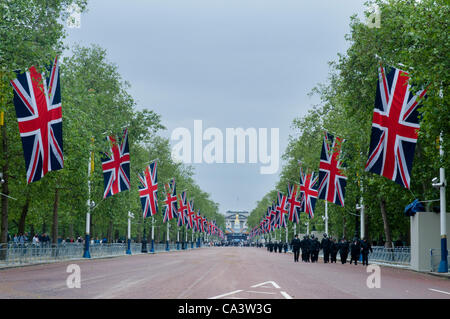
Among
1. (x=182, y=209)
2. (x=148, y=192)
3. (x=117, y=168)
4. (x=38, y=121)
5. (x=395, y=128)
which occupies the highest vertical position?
(x=38, y=121)

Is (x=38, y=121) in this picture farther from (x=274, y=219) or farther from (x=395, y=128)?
(x=274, y=219)

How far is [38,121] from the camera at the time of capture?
25781mm

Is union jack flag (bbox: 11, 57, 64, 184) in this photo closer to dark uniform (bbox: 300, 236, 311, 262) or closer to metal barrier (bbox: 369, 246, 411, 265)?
dark uniform (bbox: 300, 236, 311, 262)

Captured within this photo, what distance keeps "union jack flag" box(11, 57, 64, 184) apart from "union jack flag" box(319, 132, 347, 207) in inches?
863

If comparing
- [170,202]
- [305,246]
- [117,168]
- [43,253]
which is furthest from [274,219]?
[43,253]

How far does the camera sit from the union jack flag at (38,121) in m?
25.4

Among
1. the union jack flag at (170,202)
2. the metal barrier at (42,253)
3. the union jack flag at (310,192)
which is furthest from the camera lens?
the union jack flag at (170,202)

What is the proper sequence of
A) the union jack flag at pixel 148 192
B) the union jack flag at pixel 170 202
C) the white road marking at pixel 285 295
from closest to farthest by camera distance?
the white road marking at pixel 285 295, the union jack flag at pixel 148 192, the union jack flag at pixel 170 202

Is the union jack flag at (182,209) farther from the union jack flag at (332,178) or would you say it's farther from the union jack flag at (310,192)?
the union jack flag at (332,178)

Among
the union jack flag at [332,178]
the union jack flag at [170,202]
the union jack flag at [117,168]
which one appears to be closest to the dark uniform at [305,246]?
the union jack flag at [332,178]

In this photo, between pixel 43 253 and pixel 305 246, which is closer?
pixel 43 253

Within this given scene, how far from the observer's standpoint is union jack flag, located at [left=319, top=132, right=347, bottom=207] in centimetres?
4359

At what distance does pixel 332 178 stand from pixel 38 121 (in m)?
23.5

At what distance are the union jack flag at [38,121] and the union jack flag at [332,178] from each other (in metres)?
21.9
